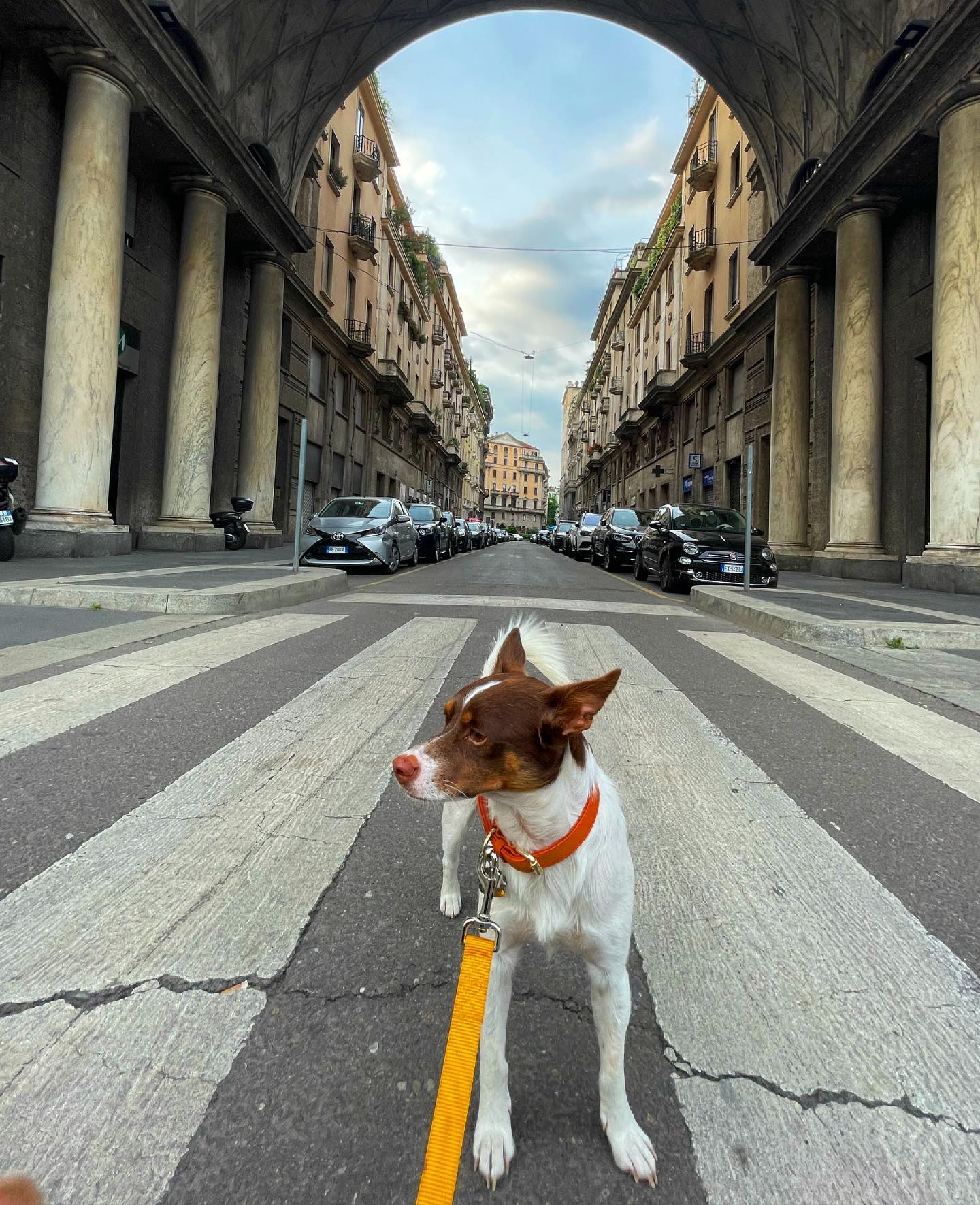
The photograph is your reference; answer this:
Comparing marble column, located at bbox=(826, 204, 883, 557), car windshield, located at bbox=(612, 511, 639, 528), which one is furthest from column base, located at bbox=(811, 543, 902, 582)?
car windshield, located at bbox=(612, 511, 639, 528)

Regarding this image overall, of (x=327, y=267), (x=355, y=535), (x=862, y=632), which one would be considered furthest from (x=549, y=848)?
(x=327, y=267)

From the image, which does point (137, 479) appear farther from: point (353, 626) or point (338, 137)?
point (338, 137)

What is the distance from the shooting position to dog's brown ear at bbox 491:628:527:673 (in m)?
1.50

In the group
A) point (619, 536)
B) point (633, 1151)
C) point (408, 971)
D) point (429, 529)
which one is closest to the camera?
point (633, 1151)

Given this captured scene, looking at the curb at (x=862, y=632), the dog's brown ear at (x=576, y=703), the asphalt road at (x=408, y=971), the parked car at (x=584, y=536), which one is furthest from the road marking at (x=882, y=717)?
the parked car at (x=584, y=536)

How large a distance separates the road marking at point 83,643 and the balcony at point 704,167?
3183 centimetres

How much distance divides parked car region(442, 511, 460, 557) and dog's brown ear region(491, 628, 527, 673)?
2325 centimetres

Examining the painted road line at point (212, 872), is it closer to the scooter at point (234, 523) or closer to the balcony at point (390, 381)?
the scooter at point (234, 523)

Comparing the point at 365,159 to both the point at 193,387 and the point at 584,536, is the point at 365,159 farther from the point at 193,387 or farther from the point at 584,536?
the point at 193,387

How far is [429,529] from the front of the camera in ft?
70.7

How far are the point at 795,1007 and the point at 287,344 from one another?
25.7 m

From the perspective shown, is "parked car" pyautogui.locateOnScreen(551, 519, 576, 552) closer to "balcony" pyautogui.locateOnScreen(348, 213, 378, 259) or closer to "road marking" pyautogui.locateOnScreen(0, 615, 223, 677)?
"balcony" pyautogui.locateOnScreen(348, 213, 378, 259)

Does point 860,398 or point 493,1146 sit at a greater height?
point 860,398

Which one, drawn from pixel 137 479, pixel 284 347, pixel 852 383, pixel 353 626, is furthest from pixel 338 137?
pixel 353 626
